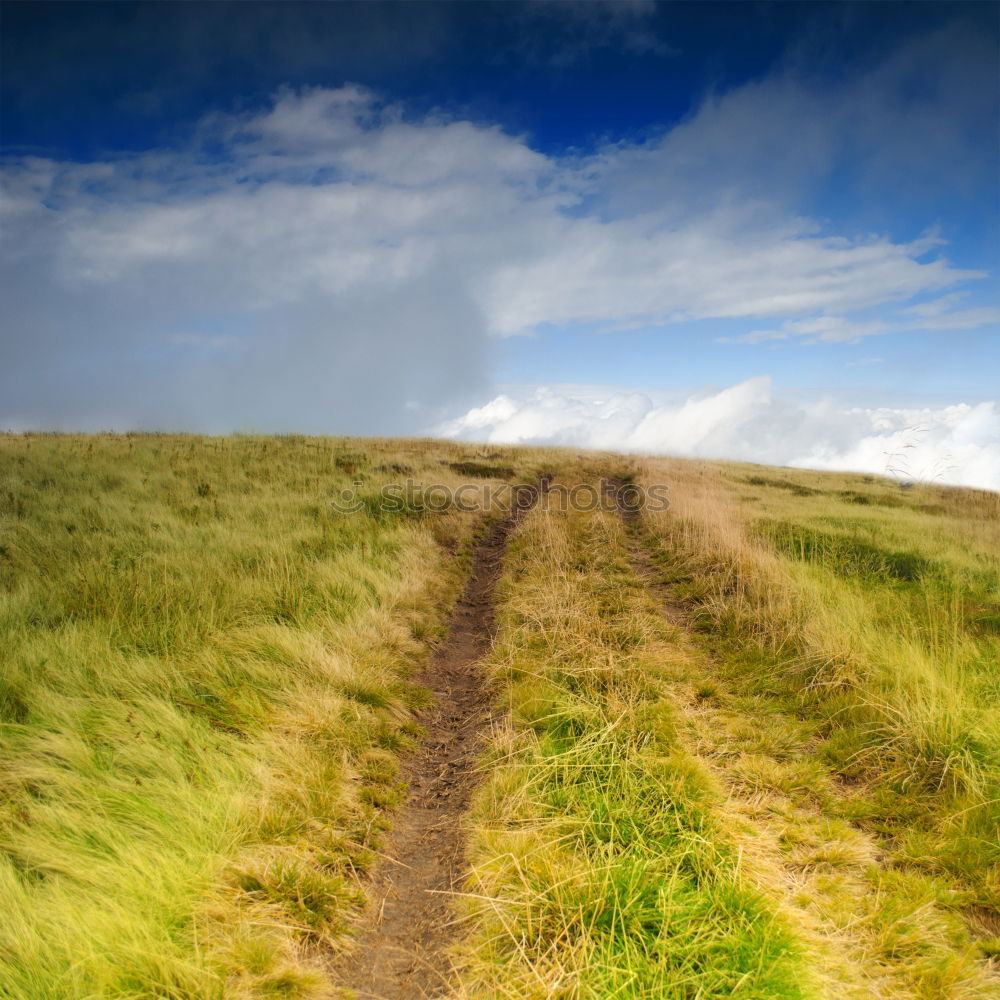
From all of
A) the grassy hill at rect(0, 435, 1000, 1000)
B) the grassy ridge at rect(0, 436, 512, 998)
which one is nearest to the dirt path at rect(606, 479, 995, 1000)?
the grassy hill at rect(0, 435, 1000, 1000)

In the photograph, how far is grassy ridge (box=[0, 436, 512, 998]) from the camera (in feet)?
9.04

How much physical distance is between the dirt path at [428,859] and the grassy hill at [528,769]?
5.6 inches

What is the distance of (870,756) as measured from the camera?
454 cm

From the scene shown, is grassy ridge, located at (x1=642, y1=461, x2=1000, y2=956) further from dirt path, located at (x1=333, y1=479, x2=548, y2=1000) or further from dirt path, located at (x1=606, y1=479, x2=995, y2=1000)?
dirt path, located at (x1=333, y1=479, x2=548, y2=1000)

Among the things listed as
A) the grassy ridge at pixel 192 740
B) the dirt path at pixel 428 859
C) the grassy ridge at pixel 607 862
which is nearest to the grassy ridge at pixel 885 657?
the grassy ridge at pixel 607 862

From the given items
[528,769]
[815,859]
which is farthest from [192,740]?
[815,859]

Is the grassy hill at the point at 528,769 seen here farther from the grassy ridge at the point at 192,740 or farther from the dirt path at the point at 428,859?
the dirt path at the point at 428,859

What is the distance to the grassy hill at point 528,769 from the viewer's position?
2752 millimetres

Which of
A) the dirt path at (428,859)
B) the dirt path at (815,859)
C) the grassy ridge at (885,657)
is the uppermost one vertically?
the grassy ridge at (885,657)

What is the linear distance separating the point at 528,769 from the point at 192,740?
9.10 ft

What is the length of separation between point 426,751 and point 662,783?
7.56 ft

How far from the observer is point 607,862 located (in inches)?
125

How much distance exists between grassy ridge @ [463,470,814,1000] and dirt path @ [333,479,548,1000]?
23 centimetres

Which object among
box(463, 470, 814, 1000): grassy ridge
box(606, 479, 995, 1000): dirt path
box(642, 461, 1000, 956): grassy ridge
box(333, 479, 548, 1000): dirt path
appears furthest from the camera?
box(642, 461, 1000, 956): grassy ridge
